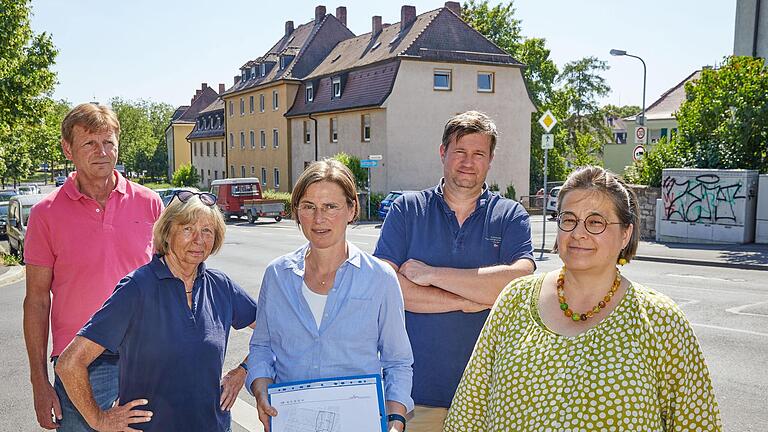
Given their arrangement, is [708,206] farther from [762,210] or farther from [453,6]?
[453,6]

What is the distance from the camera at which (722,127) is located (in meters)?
18.7

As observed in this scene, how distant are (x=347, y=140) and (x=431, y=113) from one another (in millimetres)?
6109

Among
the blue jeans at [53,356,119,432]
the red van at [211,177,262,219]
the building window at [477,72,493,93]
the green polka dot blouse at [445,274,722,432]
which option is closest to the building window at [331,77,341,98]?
the building window at [477,72,493,93]

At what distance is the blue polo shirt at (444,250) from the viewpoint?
3.07 metres

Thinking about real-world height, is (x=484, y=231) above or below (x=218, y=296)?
above

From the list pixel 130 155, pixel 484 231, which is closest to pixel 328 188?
pixel 484 231

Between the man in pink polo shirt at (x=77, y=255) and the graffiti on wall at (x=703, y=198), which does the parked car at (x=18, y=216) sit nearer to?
the man in pink polo shirt at (x=77, y=255)

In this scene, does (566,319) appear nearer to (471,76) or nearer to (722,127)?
(722,127)

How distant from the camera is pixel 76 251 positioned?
9.69ft

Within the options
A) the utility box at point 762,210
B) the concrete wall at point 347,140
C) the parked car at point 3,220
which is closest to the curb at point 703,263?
the utility box at point 762,210

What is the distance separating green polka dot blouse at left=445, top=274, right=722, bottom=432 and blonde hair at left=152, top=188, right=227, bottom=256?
141 cm

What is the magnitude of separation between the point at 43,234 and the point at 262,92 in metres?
49.5

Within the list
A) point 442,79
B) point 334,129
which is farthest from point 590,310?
point 334,129

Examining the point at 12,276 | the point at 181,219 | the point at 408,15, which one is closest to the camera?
the point at 181,219
